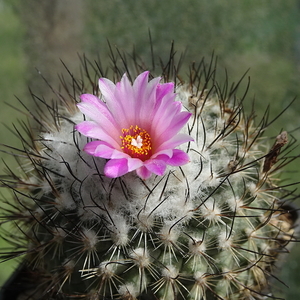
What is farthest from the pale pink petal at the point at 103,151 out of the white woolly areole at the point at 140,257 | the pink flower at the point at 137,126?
the white woolly areole at the point at 140,257

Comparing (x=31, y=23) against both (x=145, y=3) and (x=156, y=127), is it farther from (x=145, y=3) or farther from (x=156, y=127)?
(x=156, y=127)

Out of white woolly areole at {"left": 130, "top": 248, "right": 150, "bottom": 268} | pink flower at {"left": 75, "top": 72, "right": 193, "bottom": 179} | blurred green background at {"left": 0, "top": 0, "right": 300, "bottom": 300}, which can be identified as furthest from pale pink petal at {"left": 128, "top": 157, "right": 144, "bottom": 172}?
blurred green background at {"left": 0, "top": 0, "right": 300, "bottom": 300}

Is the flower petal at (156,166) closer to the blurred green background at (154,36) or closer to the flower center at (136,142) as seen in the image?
the flower center at (136,142)

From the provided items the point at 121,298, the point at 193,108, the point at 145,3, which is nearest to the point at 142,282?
the point at 121,298

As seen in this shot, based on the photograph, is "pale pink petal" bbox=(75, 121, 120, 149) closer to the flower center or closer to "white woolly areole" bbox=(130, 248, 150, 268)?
the flower center

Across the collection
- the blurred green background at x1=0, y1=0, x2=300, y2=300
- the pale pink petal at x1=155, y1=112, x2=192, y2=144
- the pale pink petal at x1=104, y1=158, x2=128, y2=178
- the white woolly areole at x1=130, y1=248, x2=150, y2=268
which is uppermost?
the blurred green background at x1=0, y1=0, x2=300, y2=300

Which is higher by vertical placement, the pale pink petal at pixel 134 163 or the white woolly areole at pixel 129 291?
the pale pink petal at pixel 134 163
